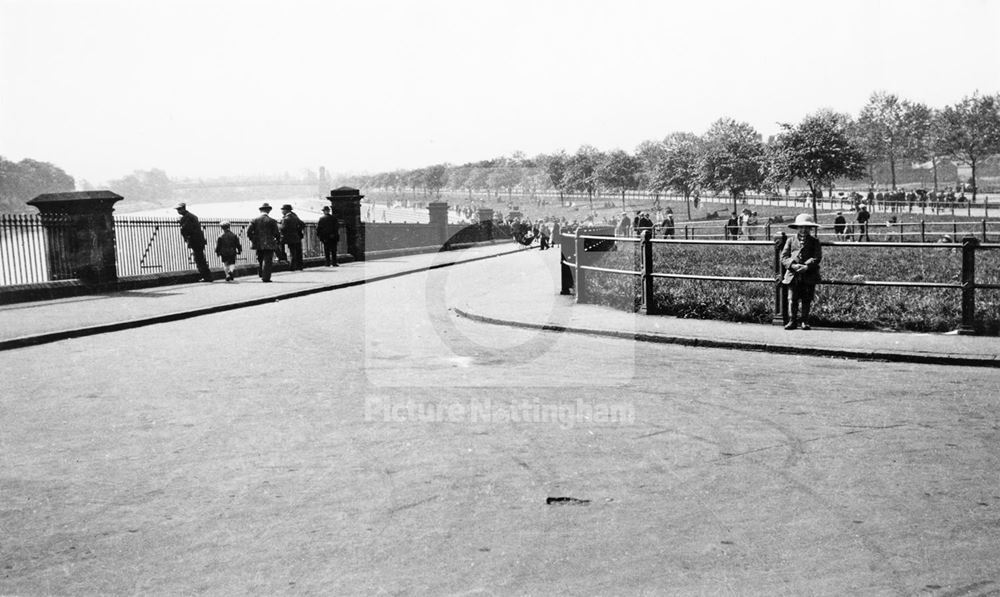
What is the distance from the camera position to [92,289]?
18703 mm

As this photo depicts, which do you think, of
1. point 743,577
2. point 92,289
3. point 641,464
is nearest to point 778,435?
point 641,464

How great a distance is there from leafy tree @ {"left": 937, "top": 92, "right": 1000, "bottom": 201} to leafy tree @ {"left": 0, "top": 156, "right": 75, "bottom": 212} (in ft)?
289

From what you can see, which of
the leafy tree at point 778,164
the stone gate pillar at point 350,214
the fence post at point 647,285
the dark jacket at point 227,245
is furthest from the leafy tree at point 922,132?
the fence post at point 647,285

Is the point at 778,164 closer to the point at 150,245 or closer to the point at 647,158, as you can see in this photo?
the point at 150,245

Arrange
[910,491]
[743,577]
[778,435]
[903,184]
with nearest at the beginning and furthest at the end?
[743,577] < [910,491] < [778,435] < [903,184]

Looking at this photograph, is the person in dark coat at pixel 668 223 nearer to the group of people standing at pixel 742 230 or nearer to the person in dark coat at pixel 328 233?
the group of people standing at pixel 742 230

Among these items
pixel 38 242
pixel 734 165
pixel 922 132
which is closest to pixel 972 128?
pixel 922 132

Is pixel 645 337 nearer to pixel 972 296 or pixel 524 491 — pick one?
pixel 972 296

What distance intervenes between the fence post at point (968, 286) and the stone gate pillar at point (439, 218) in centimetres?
3535

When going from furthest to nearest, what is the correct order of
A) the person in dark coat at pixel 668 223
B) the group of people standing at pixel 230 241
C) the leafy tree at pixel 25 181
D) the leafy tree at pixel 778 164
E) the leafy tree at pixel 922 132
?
the leafy tree at pixel 922 132 < the leafy tree at pixel 25 181 < the leafy tree at pixel 778 164 < the person in dark coat at pixel 668 223 < the group of people standing at pixel 230 241

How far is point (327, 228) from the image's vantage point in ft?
94.8

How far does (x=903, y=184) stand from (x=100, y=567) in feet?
509

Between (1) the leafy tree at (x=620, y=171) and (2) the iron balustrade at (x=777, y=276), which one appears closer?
(2) the iron balustrade at (x=777, y=276)

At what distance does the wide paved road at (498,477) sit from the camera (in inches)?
152
